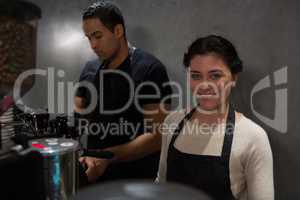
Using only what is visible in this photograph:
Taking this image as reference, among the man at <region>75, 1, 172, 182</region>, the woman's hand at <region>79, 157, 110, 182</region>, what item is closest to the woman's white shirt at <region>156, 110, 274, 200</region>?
the man at <region>75, 1, 172, 182</region>

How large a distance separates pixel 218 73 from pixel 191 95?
0.23m

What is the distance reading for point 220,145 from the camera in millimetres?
1123

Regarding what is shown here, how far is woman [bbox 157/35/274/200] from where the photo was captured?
3.44 feet

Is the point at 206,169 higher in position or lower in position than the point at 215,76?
lower

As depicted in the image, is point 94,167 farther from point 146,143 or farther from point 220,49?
point 220,49

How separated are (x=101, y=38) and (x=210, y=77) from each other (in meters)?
0.42

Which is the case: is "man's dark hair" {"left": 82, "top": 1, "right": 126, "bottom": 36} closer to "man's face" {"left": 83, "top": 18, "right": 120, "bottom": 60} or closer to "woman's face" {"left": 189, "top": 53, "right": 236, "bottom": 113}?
"man's face" {"left": 83, "top": 18, "right": 120, "bottom": 60}

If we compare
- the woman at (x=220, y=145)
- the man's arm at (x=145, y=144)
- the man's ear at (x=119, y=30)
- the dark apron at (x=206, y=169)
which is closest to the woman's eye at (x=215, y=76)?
the woman at (x=220, y=145)

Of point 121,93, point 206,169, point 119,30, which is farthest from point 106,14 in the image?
point 206,169

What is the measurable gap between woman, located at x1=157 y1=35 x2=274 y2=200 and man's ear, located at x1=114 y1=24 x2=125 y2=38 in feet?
0.83

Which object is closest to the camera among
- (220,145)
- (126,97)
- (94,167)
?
(94,167)

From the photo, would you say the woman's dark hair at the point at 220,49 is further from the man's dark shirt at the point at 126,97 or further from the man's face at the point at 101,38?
the man's face at the point at 101,38

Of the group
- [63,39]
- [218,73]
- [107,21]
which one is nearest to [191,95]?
[218,73]

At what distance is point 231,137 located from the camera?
1.11 m
